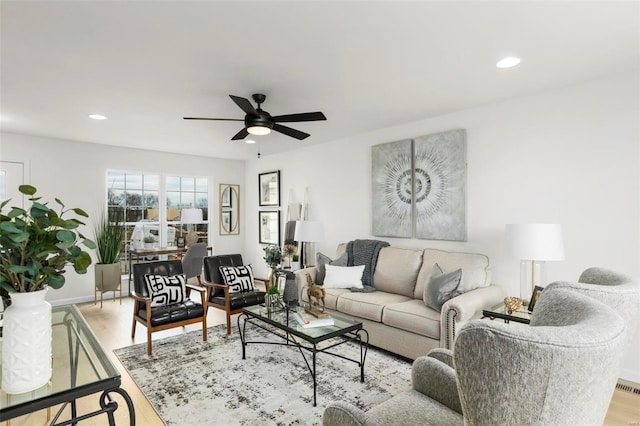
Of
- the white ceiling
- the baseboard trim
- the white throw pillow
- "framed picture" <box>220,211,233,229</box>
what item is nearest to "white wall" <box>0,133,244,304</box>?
"framed picture" <box>220,211,233,229</box>

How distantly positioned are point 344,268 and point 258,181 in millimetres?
3422

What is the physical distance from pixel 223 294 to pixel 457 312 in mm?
2667

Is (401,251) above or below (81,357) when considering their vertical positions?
above

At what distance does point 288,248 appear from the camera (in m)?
5.45

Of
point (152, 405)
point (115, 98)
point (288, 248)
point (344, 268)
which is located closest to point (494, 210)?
point (344, 268)

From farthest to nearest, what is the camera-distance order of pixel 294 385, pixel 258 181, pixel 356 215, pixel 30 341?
pixel 258 181 < pixel 356 215 < pixel 294 385 < pixel 30 341

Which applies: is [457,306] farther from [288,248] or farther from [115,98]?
[115,98]

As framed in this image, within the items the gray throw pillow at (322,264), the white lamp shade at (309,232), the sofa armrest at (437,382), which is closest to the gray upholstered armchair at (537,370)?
the sofa armrest at (437,382)

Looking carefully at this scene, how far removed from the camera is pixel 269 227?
6656 millimetres

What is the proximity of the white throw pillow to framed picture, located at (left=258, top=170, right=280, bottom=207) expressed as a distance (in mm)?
2577

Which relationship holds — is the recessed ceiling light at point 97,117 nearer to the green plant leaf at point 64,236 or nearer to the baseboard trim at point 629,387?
the green plant leaf at point 64,236

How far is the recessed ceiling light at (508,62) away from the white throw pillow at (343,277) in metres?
2.56

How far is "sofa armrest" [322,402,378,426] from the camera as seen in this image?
1.30 meters

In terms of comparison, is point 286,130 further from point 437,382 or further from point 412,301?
point 437,382
